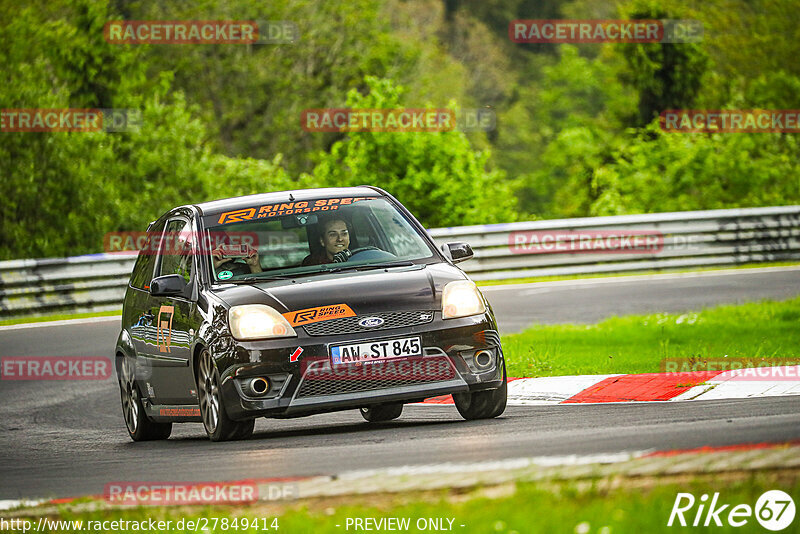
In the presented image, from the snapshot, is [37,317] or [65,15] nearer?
[37,317]

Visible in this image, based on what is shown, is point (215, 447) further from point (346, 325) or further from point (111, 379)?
point (111, 379)

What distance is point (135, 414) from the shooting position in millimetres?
10539

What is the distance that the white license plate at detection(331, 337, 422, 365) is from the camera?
8.58m

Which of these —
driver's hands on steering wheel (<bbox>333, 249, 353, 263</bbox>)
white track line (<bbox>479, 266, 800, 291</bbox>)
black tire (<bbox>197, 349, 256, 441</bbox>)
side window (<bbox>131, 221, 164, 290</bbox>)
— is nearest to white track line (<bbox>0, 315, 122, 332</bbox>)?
white track line (<bbox>479, 266, 800, 291</bbox>)

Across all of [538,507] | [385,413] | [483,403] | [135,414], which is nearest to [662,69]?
[385,413]

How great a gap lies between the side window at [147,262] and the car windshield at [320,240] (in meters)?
0.94

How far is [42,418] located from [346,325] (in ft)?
14.9

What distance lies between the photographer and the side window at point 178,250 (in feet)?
32.7

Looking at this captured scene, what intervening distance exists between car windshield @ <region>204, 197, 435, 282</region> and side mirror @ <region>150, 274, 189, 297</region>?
231 mm

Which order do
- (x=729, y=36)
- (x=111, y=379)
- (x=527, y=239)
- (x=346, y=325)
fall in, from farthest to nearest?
1. (x=729, y=36)
2. (x=527, y=239)
3. (x=111, y=379)
4. (x=346, y=325)

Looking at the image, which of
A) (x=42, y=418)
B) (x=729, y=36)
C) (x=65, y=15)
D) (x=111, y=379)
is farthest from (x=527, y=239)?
(x=729, y=36)

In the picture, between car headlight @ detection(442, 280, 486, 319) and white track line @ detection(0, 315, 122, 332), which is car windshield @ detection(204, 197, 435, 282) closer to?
car headlight @ detection(442, 280, 486, 319)

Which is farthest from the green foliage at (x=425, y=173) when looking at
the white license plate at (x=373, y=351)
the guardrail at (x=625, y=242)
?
the white license plate at (x=373, y=351)

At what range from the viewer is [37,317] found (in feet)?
65.8
